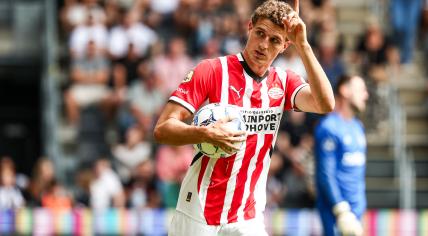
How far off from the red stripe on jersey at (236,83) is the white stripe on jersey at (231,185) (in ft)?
0.94

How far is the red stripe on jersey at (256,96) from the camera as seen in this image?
6.47m

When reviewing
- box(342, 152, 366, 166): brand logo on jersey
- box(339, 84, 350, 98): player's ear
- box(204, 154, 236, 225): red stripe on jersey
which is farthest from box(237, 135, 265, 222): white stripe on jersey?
box(339, 84, 350, 98): player's ear

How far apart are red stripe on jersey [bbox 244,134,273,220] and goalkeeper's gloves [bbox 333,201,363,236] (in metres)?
2.14

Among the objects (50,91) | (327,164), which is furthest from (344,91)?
(50,91)

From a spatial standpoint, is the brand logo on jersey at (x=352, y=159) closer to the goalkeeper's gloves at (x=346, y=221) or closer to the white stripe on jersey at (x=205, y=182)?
the goalkeeper's gloves at (x=346, y=221)

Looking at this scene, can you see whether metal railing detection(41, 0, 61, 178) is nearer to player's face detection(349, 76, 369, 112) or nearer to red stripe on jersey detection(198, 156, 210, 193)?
player's face detection(349, 76, 369, 112)

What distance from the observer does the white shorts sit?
6.44 metres

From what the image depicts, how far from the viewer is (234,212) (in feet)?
21.3

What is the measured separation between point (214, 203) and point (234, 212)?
0.14 metres

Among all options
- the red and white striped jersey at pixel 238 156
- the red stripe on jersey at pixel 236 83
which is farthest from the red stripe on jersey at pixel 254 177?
the red stripe on jersey at pixel 236 83

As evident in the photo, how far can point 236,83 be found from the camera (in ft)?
21.2

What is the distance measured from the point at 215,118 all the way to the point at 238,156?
0.53 m

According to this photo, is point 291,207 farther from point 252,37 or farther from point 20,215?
point 252,37

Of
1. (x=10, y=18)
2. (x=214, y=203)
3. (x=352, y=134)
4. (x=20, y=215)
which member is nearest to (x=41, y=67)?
(x=10, y=18)
